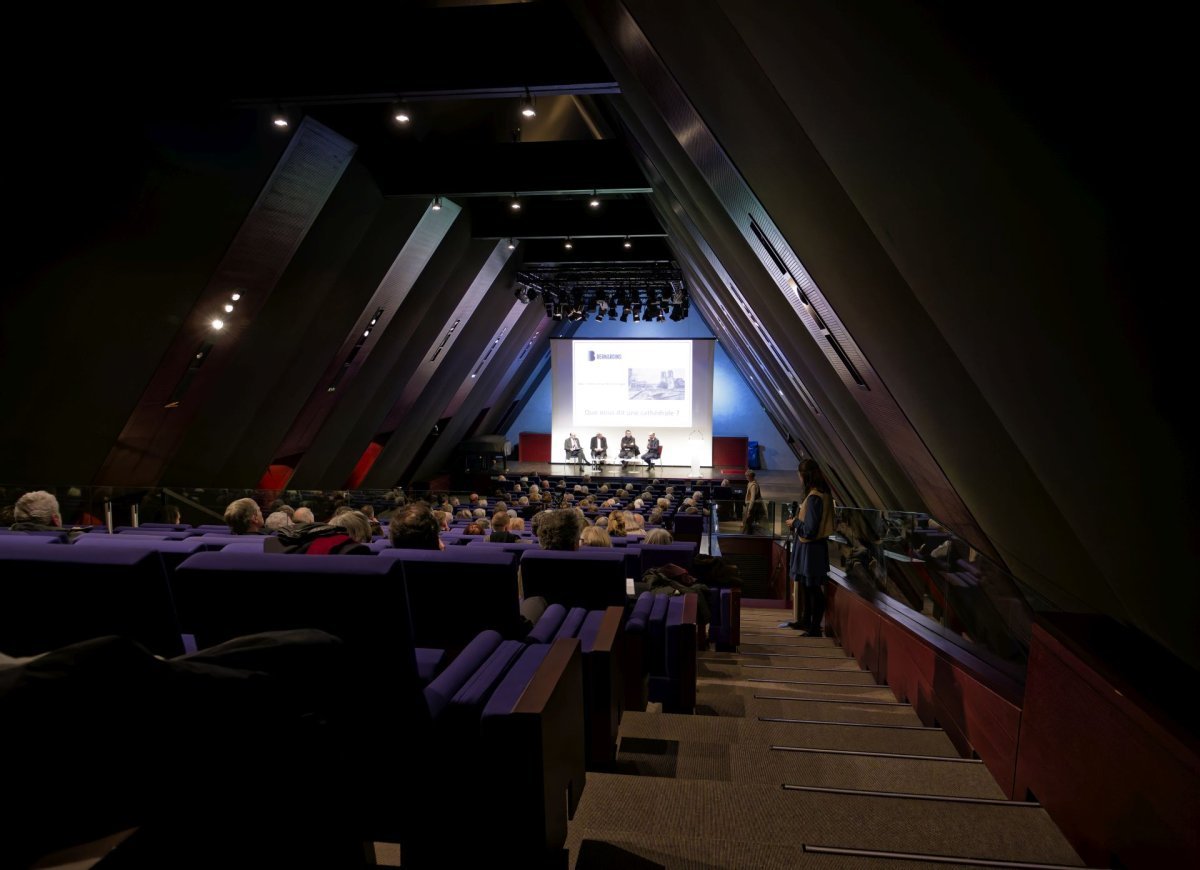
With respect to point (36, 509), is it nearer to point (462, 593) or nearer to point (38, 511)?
point (38, 511)

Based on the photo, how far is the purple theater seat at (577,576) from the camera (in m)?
3.74

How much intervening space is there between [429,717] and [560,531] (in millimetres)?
2269

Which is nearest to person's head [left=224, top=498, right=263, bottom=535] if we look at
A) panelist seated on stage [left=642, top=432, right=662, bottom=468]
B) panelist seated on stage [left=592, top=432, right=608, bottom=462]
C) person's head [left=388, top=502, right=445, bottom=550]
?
person's head [left=388, top=502, right=445, bottom=550]

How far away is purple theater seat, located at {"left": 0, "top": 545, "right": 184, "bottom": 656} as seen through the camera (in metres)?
1.96

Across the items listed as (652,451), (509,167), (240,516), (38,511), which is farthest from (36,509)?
(652,451)

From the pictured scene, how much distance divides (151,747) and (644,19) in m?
3.93

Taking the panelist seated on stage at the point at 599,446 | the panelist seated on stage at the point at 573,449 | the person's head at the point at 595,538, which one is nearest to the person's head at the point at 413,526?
the person's head at the point at 595,538

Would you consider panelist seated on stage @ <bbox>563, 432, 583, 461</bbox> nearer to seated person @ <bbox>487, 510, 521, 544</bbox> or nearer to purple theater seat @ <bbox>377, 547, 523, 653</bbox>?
seated person @ <bbox>487, 510, 521, 544</bbox>

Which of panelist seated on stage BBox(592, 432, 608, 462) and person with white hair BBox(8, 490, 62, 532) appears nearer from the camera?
person with white hair BBox(8, 490, 62, 532)

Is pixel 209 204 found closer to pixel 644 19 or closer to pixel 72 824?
pixel 644 19

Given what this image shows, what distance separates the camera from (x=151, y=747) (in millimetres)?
1055

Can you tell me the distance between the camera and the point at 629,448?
22422mm

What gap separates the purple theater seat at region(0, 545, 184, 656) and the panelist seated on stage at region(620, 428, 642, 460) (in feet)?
67.1

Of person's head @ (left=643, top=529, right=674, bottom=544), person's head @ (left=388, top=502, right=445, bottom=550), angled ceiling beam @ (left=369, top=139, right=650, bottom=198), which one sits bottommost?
person's head @ (left=643, top=529, right=674, bottom=544)
